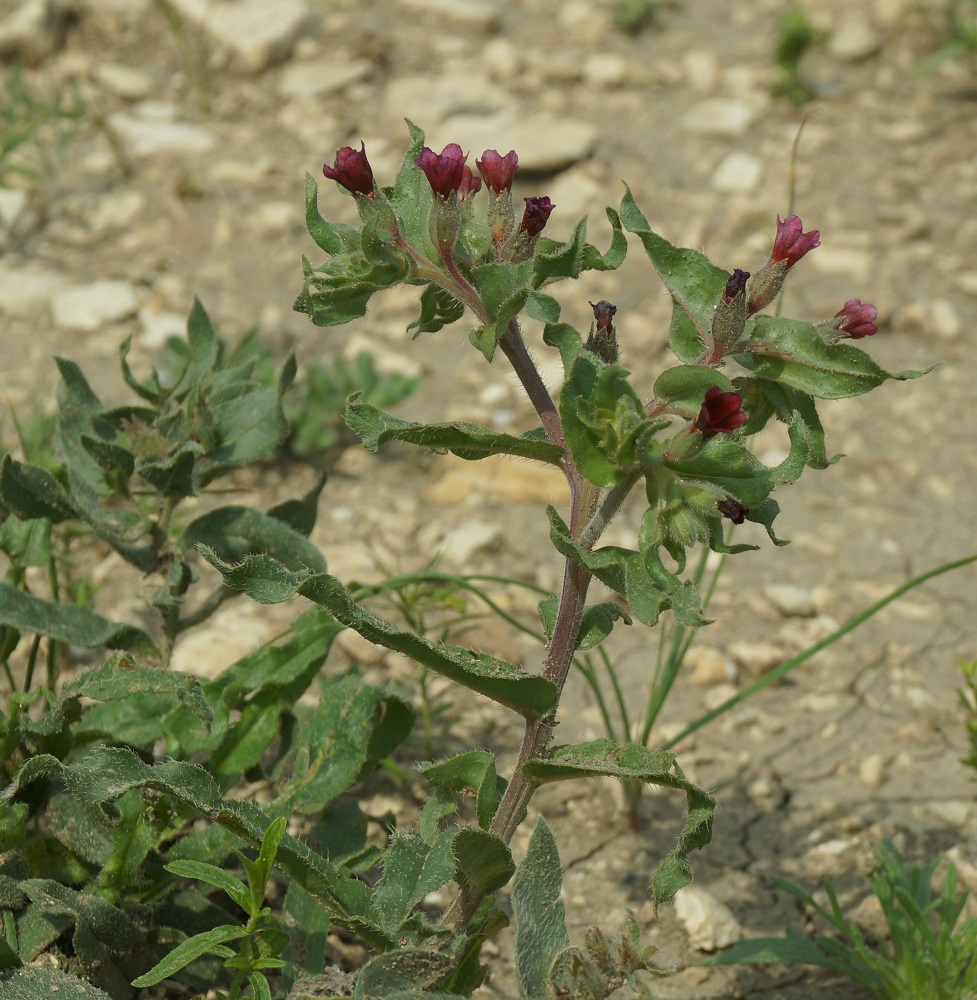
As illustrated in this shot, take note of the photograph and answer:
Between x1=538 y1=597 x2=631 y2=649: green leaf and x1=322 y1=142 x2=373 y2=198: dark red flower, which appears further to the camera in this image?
x1=538 y1=597 x2=631 y2=649: green leaf

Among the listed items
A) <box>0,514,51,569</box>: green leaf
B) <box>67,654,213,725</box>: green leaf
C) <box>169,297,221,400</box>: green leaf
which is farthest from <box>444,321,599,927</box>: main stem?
<box>0,514,51,569</box>: green leaf

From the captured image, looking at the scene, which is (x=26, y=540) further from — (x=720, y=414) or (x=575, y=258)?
(x=720, y=414)

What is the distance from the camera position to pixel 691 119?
5.74m

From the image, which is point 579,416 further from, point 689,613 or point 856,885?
point 856,885

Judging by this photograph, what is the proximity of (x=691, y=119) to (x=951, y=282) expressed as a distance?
4.73 feet

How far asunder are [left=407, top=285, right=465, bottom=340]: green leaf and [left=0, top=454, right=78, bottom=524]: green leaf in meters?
0.93

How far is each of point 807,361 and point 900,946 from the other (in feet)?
4.31

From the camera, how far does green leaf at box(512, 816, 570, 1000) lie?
2.07 meters

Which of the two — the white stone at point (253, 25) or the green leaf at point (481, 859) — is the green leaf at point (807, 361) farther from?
the white stone at point (253, 25)

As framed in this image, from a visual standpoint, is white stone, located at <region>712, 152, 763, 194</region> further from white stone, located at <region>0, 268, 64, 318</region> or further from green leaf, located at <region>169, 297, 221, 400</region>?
green leaf, located at <region>169, 297, 221, 400</region>

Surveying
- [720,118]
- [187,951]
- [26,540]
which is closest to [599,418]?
[187,951]

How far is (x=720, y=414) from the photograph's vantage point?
1869mm

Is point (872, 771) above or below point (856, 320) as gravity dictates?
below

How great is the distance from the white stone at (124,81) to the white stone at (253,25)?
1.30 ft
